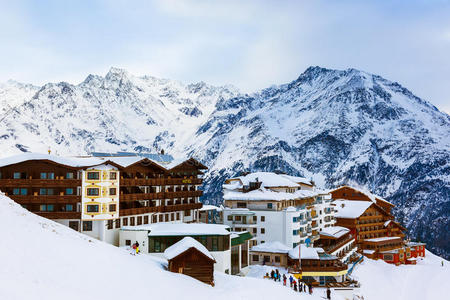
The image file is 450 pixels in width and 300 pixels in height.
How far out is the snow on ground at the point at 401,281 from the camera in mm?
75625

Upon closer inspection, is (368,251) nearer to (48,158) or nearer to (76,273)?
(48,158)

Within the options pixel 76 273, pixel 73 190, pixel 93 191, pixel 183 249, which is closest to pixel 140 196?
pixel 93 191

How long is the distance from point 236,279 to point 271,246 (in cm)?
3409

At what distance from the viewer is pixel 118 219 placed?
217ft

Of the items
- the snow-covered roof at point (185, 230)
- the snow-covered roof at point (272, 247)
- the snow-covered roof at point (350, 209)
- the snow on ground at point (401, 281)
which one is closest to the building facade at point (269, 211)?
the snow-covered roof at point (272, 247)

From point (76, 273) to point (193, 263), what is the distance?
14050 mm

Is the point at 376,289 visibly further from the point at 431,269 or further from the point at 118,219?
the point at 118,219

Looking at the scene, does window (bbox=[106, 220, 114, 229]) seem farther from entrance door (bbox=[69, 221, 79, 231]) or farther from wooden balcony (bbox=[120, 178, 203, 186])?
wooden balcony (bbox=[120, 178, 203, 186])

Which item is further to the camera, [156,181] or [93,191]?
[156,181]

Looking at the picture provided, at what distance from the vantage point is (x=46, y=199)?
62.2 metres

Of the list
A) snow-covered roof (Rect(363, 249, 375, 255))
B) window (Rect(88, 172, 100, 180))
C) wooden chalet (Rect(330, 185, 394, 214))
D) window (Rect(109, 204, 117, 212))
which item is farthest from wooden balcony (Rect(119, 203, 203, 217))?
wooden chalet (Rect(330, 185, 394, 214))

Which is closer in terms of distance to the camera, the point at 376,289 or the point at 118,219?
the point at 118,219

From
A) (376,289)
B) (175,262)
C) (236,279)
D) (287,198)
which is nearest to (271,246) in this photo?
(287,198)

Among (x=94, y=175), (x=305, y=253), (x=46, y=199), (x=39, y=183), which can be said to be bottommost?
(x=305, y=253)
